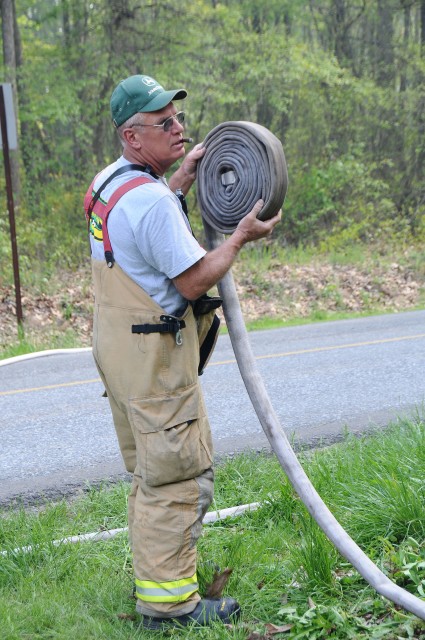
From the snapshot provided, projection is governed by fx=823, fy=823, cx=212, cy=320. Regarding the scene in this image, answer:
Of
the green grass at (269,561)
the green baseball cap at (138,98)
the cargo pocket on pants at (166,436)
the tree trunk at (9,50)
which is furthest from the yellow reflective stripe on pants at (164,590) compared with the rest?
the tree trunk at (9,50)

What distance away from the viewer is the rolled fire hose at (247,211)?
297 cm

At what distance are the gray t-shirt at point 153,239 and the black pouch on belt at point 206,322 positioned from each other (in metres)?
0.13

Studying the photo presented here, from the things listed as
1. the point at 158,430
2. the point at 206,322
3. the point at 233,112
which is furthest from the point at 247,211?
the point at 233,112

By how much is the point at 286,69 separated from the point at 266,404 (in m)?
19.2

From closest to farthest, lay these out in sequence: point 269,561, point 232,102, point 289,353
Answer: point 269,561 → point 289,353 → point 232,102

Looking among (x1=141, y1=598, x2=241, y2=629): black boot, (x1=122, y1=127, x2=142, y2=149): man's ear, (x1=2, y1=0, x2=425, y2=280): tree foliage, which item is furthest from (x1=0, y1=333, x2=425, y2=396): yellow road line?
(x1=2, y1=0, x2=425, y2=280): tree foliage

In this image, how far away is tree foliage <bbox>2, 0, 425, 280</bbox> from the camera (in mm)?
20125

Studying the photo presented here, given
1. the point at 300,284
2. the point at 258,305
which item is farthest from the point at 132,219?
the point at 300,284

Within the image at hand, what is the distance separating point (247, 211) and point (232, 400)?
4.66 metres

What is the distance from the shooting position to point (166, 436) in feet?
9.88

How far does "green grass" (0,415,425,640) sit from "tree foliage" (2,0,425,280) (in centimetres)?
1523

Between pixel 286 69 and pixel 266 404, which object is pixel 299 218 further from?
pixel 266 404

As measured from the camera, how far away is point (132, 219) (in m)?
2.95

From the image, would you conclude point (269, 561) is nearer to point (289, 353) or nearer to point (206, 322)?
point (206, 322)
